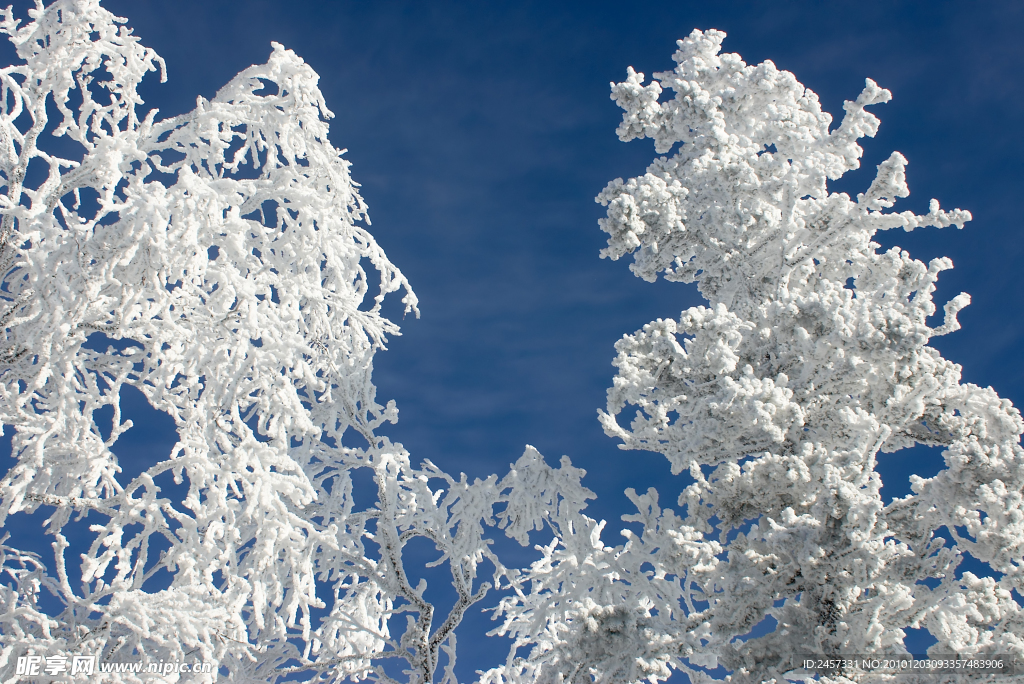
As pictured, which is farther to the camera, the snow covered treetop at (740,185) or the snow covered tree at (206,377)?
the snow covered treetop at (740,185)

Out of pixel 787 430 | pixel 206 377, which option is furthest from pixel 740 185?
pixel 206 377

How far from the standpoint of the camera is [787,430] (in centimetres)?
810

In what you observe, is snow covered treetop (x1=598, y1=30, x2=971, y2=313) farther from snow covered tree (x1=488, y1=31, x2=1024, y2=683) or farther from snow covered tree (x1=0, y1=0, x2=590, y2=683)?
snow covered tree (x1=0, y1=0, x2=590, y2=683)

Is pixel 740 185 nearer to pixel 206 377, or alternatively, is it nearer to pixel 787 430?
pixel 787 430

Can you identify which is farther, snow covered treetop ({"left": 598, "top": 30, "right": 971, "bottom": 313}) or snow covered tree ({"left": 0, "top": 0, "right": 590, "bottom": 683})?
snow covered treetop ({"left": 598, "top": 30, "right": 971, "bottom": 313})

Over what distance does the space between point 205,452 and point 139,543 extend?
1359 mm

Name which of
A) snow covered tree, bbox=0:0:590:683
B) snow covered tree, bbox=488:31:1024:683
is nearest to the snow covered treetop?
snow covered tree, bbox=488:31:1024:683

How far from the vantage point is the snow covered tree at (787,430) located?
7133mm

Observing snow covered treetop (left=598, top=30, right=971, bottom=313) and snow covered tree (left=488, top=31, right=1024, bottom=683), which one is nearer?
snow covered tree (left=488, top=31, right=1024, bottom=683)

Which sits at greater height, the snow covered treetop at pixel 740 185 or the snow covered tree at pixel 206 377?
the snow covered treetop at pixel 740 185

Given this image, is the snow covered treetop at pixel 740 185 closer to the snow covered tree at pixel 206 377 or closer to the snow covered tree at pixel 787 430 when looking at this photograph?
the snow covered tree at pixel 787 430

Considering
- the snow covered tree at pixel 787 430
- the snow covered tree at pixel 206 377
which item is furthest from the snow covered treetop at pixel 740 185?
the snow covered tree at pixel 206 377

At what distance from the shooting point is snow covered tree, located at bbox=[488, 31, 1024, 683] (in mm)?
7133

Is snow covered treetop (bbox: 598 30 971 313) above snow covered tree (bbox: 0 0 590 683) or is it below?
above
